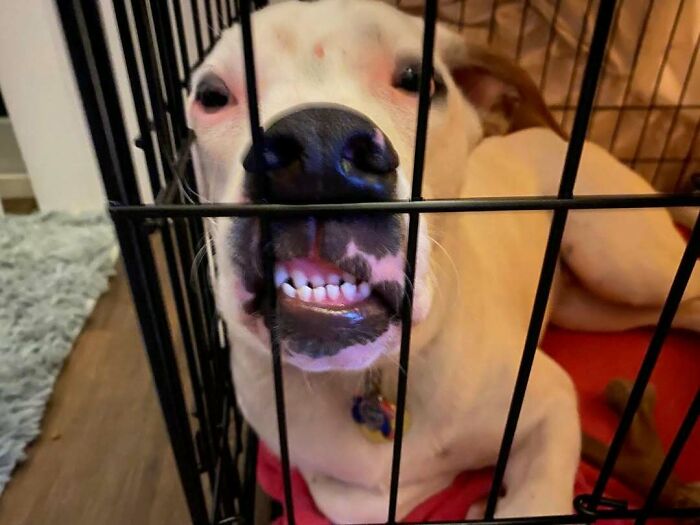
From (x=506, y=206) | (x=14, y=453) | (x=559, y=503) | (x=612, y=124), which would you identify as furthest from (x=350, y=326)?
(x=612, y=124)

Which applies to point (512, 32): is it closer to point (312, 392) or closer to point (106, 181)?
point (312, 392)

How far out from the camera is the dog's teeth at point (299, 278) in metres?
0.57

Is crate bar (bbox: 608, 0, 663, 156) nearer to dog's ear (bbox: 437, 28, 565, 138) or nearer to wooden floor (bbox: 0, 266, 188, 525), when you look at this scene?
dog's ear (bbox: 437, 28, 565, 138)

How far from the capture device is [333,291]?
0.59m

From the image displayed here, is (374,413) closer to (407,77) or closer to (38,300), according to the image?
(407,77)

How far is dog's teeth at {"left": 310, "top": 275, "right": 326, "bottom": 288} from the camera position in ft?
1.87

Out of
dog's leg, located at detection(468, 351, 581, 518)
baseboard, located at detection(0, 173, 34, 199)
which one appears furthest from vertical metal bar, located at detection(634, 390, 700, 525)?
baseboard, located at detection(0, 173, 34, 199)

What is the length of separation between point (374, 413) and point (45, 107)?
4.98ft

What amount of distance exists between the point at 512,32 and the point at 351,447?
3.06 ft

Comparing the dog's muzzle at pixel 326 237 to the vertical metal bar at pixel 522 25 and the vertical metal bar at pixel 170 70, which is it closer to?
the vertical metal bar at pixel 170 70

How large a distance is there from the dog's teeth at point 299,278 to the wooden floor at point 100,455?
0.69 m

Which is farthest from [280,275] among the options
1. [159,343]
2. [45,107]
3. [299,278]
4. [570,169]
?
[45,107]

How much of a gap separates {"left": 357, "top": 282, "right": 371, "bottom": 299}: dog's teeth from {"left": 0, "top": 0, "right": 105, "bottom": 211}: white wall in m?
1.52

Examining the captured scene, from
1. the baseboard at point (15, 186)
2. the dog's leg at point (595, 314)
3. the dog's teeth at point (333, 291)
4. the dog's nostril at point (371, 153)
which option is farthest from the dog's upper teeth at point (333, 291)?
the baseboard at point (15, 186)
